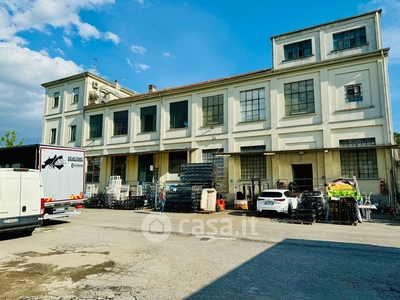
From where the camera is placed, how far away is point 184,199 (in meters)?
18.4

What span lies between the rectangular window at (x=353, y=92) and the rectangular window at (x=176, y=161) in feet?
42.9

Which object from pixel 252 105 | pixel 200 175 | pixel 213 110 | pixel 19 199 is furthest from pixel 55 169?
pixel 252 105

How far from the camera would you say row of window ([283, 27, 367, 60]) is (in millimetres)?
19391

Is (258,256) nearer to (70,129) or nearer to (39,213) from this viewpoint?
(39,213)

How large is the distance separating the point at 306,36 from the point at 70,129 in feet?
84.0

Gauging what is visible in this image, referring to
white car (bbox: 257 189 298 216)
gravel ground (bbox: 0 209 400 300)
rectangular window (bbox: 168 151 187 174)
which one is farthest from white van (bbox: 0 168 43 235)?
rectangular window (bbox: 168 151 187 174)

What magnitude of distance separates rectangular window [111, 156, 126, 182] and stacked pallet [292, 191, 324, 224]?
59.0 ft

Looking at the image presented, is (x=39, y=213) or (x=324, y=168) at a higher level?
(x=324, y=168)

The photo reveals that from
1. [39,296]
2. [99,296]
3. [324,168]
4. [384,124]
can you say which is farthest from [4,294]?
[384,124]

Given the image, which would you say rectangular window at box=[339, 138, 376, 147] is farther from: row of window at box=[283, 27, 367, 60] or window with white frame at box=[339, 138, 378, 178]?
row of window at box=[283, 27, 367, 60]

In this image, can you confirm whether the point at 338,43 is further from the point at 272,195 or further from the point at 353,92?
the point at 272,195

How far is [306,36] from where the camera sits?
2102 centimetres

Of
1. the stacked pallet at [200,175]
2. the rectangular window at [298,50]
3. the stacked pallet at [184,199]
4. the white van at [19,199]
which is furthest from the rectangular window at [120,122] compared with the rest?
the white van at [19,199]

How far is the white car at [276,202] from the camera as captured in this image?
49.2 ft
